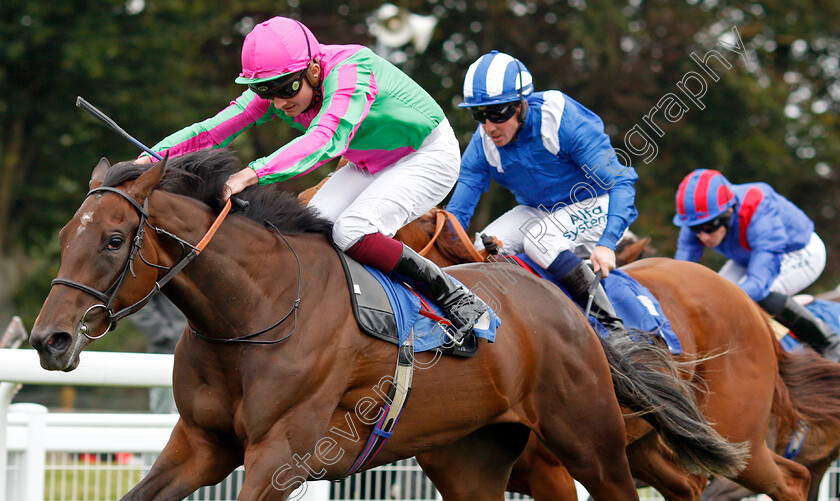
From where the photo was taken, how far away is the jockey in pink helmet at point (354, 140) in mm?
3369

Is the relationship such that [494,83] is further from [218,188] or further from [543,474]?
[543,474]

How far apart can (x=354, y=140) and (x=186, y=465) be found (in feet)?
4.42

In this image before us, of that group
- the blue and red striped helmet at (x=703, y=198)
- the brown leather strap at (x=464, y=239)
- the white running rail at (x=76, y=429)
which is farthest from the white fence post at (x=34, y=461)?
the blue and red striped helmet at (x=703, y=198)

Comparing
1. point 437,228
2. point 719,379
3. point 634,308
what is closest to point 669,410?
point 634,308

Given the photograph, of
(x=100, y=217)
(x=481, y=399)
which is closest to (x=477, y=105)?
(x=481, y=399)

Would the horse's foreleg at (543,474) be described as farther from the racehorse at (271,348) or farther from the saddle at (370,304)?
the saddle at (370,304)

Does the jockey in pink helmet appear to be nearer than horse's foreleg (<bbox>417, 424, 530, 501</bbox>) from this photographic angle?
Yes

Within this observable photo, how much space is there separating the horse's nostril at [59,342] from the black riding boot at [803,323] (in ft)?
14.4

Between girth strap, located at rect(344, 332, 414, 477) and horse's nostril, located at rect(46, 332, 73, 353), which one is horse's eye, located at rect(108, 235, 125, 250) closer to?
horse's nostril, located at rect(46, 332, 73, 353)

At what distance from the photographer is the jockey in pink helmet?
337cm

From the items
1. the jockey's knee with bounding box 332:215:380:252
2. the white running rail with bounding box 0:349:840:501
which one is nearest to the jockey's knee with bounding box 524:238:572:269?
the jockey's knee with bounding box 332:215:380:252

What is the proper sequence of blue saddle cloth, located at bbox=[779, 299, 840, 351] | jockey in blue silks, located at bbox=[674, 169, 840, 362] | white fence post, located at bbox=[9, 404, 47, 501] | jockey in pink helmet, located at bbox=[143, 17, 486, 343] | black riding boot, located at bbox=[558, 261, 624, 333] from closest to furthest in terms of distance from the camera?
jockey in pink helmet, located at bbox=[143, 17, 486, 343], white fence post, located at bbox=[9, 404, 47, 501], black riding boot, located at bbox=[558, 261, 624, 333], jockey in blue silks, located at bbox=[674, 169, 840, 362], blue saddle cloth, located at bbox=[779, 299, 840, 351]

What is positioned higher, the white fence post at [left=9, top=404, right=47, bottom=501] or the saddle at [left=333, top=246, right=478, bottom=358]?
the saddle at [left=333, top=246, right=478, bottom=358]

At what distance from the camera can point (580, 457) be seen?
3965 mm
